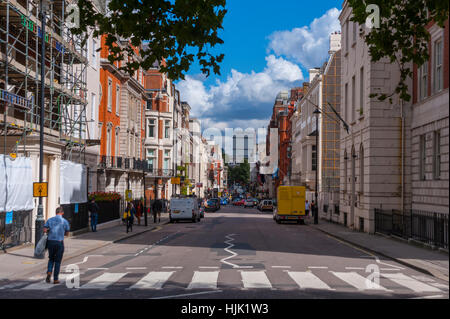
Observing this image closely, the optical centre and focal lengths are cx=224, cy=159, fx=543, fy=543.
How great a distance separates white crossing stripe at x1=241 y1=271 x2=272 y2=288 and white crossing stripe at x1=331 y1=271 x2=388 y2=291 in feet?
6.17

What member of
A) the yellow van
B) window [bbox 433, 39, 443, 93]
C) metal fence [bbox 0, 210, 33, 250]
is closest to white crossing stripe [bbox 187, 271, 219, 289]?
metal fence [bbox 0, 210, 33, 250]

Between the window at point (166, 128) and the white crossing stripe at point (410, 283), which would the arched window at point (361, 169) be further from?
the window at point (166, 128)

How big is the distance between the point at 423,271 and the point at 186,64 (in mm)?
9628

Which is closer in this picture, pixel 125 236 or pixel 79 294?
pixel 79 294

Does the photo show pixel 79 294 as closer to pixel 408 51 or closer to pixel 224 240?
pixel 408 51

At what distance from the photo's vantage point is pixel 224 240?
25.8m

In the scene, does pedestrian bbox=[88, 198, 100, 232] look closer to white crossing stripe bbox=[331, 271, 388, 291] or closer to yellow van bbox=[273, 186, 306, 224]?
yellow van bbox=[273, 186, 306, 224]

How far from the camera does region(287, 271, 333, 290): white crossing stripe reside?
465 inches

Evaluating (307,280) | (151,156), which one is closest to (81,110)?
(307,280)

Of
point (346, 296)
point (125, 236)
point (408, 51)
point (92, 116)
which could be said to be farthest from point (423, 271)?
point (92, 116)

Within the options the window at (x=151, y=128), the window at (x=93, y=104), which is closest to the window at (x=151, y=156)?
the window at (x=151, y=128)

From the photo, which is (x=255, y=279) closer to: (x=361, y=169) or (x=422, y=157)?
(x=422, y=157)

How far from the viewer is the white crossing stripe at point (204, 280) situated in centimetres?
1177

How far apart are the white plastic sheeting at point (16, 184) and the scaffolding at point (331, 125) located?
4070cm
